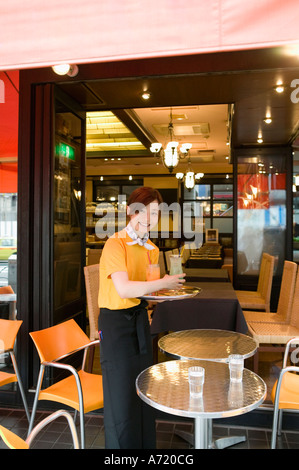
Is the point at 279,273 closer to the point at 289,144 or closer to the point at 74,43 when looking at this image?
the point at 289,144

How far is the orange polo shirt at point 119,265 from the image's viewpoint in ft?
6.55

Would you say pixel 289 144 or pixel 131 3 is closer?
pixel 131 3

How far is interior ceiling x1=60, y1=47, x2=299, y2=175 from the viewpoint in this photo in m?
3.64

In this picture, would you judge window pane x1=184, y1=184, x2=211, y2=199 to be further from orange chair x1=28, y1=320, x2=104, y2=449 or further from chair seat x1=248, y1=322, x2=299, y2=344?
orange chair x1=28, y1=320, x2=104, y2=449

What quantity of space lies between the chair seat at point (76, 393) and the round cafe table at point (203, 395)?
0.55m

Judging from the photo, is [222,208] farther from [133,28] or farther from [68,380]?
[133,28]

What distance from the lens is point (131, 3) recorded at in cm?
120

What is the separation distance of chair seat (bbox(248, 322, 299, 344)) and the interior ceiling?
7.18ft

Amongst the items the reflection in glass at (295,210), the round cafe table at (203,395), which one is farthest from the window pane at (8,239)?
the reflection in glass at (295,210)

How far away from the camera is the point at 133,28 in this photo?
1204 millimetres

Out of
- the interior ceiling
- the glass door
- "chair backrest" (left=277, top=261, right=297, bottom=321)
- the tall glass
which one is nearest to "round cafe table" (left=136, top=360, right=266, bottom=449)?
the tall glass

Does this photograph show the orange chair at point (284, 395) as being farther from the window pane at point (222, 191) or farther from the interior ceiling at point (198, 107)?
the window pane at point (222, 191)
